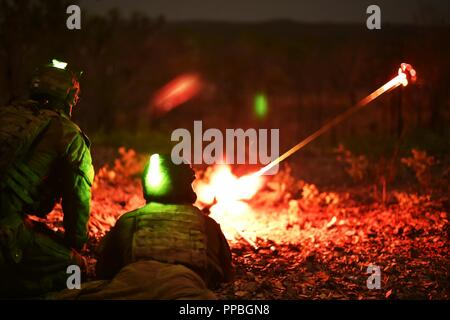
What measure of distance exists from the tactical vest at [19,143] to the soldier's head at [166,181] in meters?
1.01

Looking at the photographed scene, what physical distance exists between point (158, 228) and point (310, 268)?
189cm

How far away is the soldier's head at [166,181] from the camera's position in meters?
4.88

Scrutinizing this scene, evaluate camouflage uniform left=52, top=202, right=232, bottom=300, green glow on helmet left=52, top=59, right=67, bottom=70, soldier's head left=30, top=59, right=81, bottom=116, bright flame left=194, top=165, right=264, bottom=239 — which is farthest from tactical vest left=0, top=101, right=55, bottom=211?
bright flame left=194, top=165, right=264, bottom=239

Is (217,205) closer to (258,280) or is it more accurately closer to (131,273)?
(258,280)

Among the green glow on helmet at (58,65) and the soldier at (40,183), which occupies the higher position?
the green glow on helmet at (58,65)

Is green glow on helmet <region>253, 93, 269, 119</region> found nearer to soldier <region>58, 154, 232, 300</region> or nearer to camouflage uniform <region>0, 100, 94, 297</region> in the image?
soldier <region>58, 154, 232, 300</region>

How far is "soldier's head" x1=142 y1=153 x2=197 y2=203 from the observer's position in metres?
4.88

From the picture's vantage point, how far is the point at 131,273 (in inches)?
163

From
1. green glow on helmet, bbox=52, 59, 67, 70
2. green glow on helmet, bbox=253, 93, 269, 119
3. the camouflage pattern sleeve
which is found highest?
green glow on helmet, bbox=253, 93, 269, 119

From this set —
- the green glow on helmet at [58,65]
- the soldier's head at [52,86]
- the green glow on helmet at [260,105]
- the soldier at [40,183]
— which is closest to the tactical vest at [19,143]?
the soldier at [40,183]

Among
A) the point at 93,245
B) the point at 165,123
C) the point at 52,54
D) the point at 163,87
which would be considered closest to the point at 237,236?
the point at 93,245

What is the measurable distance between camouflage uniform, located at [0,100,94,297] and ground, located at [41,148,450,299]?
1069 millimetres

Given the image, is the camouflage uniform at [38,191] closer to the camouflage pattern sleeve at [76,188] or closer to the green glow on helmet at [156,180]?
the camouflage pattern sleeve at [76,188]

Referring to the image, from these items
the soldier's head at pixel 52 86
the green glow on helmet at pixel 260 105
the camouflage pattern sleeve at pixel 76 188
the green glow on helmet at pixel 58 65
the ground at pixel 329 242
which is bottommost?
the ground at pixel 329 242
